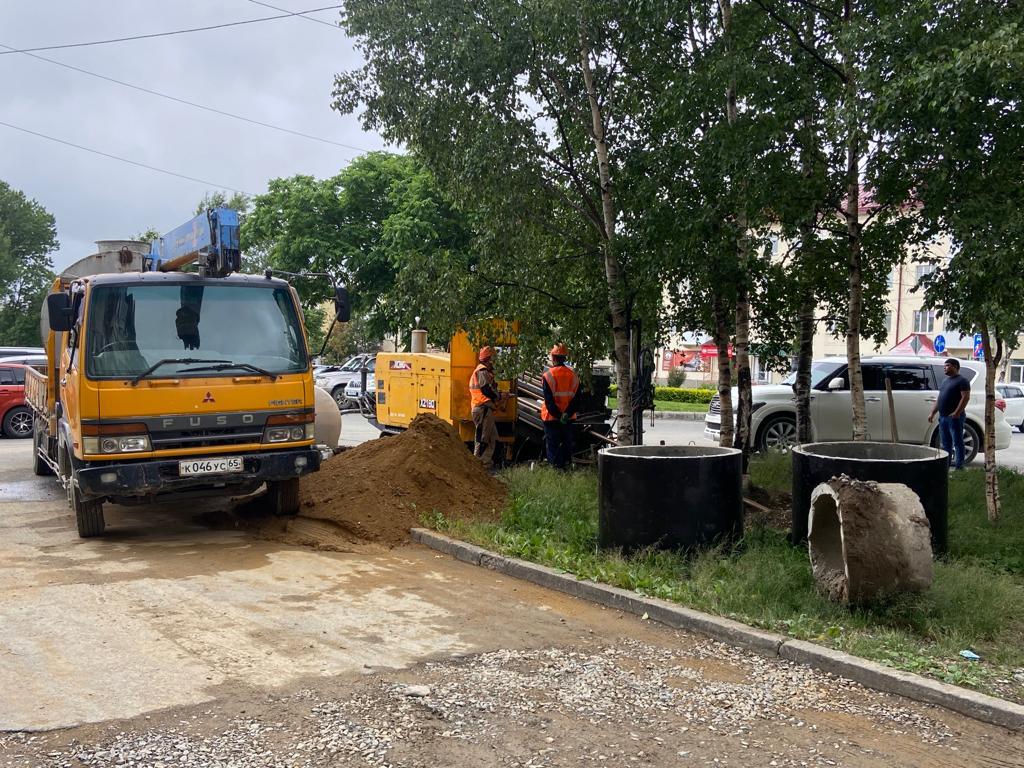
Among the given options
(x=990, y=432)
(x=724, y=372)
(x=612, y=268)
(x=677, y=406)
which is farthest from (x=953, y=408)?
(x=677, y=406)

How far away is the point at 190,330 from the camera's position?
8375mm

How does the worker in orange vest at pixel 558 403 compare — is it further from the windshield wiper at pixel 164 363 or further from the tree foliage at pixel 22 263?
the tree foliage at pixel 22 263

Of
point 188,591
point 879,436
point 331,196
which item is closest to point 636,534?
point 188,591

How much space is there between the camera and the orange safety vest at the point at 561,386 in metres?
12.1

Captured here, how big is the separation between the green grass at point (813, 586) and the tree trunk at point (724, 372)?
70.0 inches

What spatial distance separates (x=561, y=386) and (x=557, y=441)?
733 mm

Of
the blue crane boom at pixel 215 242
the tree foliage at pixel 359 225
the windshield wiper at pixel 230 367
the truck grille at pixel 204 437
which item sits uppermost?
the tree foliage at pixel 359 225

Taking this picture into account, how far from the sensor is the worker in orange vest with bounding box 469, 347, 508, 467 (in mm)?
12328

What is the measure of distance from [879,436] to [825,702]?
1168cm

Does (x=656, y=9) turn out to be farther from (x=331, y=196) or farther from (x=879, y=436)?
(x=331, y=196)

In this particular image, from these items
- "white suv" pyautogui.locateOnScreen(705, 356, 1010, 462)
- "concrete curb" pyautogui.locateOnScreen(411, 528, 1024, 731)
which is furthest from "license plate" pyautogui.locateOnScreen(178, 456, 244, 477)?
"white suv" pyautogui.locateOnScreen(705, 356, 1010, 462)

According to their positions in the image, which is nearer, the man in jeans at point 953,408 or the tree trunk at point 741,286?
the tree trunk at point 741,286

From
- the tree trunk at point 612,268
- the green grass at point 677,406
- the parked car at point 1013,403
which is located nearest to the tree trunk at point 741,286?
the tree trunk at point 612,268

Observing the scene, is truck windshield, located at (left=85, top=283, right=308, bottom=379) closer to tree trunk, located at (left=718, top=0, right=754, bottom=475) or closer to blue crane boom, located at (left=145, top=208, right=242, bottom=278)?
blue crane boom, located at (left=145, top=208, right=242, bottom=278)
